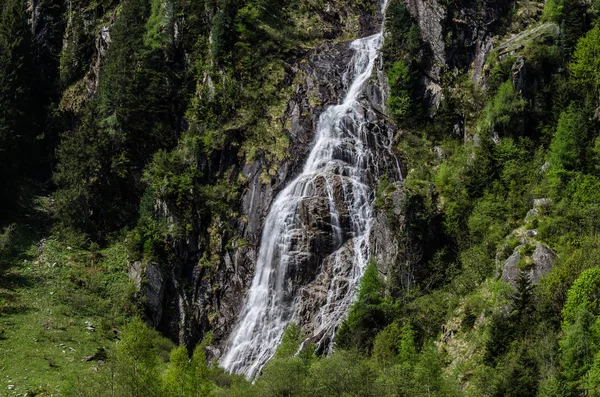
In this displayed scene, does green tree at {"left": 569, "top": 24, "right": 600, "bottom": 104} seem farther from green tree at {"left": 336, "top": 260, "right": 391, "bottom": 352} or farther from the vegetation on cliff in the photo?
green tree at {"left": 336, "top": 260, "right": 391, "bottom": 352}

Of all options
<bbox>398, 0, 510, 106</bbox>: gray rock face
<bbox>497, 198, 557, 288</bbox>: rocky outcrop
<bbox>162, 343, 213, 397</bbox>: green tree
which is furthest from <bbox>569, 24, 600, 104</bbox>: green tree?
<bbox>162, 343, 213, 397</bbox>: green tree

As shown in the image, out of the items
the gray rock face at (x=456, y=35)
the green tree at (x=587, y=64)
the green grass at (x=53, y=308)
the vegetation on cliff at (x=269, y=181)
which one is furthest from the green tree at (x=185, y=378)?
the green tree at (x=587, y=64)

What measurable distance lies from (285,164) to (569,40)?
29.6 meters

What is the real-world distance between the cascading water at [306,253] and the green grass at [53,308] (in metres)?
11.3

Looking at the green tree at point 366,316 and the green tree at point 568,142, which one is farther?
the green tree at point 568,142

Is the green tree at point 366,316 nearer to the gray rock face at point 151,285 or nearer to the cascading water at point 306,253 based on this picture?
the cascading water at point 306,253

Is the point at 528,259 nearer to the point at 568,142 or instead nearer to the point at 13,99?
the point at 568,142

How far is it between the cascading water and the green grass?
11.3 m

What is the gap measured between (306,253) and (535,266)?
748 inches

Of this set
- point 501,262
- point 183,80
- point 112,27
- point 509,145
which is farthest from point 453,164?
point 112,27

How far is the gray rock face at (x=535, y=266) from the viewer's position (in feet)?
157

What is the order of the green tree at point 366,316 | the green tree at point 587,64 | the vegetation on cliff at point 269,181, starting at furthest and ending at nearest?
the green tree at point 587,64 < the green tree at point 366,316 < the vegetation on cliff at point 269,181

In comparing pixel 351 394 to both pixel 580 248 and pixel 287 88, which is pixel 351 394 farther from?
pixel 287 88

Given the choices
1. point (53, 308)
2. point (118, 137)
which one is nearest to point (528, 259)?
point (53, 308)
